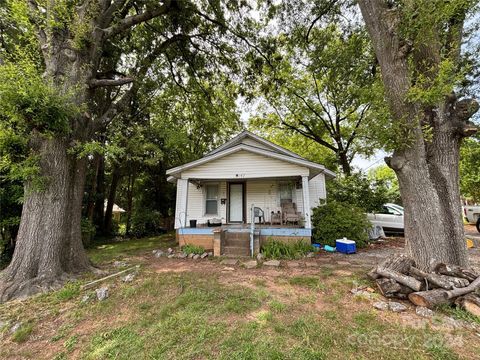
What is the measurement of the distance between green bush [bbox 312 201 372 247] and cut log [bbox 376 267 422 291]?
147 inches

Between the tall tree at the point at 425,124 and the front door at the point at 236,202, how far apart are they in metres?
6.87

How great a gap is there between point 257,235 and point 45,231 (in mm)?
5705

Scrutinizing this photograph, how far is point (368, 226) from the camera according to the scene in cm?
787

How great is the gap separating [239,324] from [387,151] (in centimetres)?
445

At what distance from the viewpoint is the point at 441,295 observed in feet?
10.5

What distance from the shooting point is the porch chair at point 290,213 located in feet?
27.1

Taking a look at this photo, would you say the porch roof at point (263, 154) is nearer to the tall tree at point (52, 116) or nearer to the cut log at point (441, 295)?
the tall tree at point (52, 116)

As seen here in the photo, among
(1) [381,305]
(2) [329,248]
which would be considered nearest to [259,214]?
(2) [329,248]

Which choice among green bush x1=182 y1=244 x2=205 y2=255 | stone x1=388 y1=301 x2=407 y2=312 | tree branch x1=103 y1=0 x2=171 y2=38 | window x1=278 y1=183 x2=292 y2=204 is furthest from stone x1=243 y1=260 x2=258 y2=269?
tree branch x1=103 y1=0 x2=171 y2=38

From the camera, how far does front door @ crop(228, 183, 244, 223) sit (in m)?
10.0

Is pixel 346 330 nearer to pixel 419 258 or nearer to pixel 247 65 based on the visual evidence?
pixel 419 258

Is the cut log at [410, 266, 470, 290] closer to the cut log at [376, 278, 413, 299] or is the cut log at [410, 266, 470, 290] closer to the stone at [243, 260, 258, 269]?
the cut log at [376, 278, 413, 299]

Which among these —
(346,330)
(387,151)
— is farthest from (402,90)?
(346,330)

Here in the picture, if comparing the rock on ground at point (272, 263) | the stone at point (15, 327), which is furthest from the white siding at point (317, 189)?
the stone at point (15, 327)
